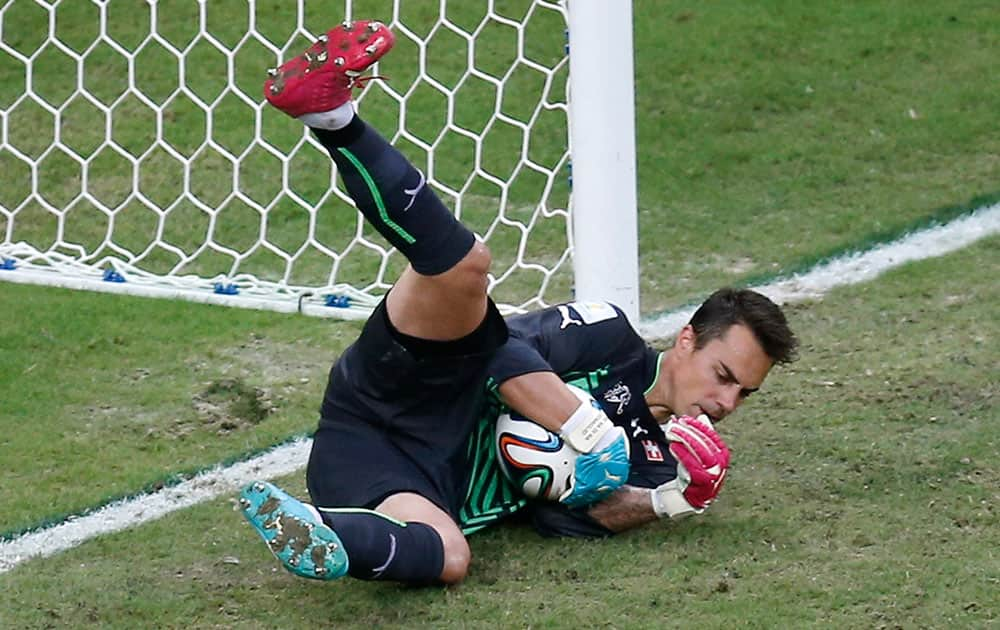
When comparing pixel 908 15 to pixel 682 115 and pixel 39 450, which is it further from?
pixel 39 450

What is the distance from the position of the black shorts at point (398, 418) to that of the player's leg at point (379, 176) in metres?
0.12

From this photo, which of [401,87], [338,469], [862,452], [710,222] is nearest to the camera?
[338,469]

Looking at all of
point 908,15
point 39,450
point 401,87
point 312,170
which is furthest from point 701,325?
point 908,15

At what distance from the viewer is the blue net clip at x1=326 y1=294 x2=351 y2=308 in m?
4.64

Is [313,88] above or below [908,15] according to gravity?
above

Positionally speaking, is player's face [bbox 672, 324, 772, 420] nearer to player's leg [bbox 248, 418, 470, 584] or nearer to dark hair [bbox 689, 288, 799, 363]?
dark hair [bbox 689, 288, 799, 363]

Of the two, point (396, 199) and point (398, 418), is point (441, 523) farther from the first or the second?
point (396, 199)

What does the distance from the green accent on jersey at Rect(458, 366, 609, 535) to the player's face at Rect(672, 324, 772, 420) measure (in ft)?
0.67

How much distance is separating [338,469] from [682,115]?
348cm

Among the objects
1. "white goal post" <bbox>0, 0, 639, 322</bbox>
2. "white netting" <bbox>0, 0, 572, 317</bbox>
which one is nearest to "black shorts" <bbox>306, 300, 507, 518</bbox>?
"white goal post" <bbox>0, 0, 639, 322</bbox>

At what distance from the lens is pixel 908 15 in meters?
6.95

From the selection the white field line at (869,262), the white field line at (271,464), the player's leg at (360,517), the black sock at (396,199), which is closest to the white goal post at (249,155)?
the white field line at (869,262)

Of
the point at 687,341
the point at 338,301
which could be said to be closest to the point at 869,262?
the point at 338,301

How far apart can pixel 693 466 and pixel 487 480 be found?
41 centimetres
